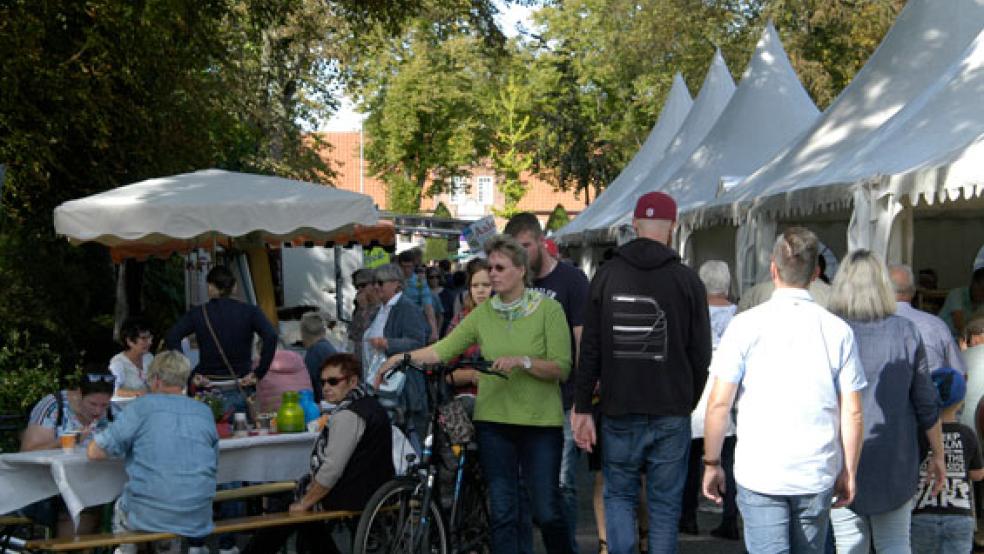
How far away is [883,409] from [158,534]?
3563 millimetres

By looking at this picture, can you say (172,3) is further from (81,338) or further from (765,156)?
(765,156)

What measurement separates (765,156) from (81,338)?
974 cm

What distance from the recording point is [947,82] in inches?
480

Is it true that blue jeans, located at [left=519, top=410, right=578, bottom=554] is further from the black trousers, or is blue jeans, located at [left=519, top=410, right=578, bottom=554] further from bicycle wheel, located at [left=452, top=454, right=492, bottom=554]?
the black trousers

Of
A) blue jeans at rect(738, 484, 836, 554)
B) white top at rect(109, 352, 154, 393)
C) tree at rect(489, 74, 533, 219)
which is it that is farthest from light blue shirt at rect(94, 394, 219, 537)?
tree at rect(489, 74, 533, 219)

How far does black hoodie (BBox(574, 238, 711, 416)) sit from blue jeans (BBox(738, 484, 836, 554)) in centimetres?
93

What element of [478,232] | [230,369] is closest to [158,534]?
[230,369]

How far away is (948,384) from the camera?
6.65 m

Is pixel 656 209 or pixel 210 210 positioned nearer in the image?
pixel 656 209

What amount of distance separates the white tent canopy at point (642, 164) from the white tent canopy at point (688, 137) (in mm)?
868

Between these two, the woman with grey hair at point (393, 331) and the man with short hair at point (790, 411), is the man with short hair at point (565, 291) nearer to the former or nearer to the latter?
the woman with grey hair at point (393, 331)

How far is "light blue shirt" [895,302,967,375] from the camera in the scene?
270 inches

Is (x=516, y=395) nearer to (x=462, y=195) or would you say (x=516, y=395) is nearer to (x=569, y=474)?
(x=569, y=474)

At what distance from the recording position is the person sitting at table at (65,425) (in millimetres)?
8383
